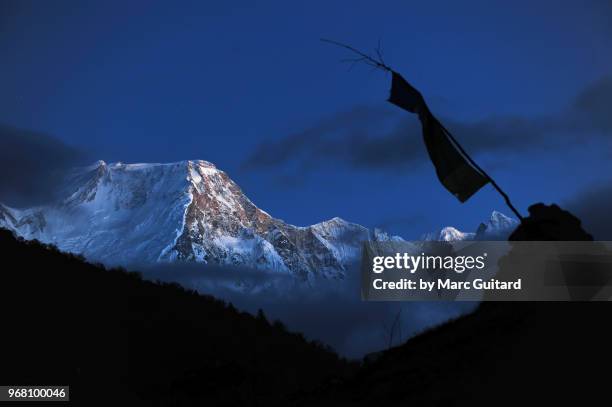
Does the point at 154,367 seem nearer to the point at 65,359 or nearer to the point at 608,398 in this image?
the point at 65,359

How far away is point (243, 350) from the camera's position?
26.2 metres

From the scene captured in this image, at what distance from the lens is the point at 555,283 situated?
15.6 m

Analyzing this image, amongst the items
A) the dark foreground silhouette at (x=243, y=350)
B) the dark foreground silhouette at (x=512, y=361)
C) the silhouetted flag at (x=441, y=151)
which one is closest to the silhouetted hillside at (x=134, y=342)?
the dark foreground silhouette at (x=243, y=350)

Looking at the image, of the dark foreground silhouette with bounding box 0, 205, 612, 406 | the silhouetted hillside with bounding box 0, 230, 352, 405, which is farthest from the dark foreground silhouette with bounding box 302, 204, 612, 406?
the silhouetted hillside with bounding box 0, 230, 352, 405

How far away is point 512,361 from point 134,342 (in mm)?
14099

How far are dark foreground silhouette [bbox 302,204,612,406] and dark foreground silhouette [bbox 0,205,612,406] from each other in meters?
0.03

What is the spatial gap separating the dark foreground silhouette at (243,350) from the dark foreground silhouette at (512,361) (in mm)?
31

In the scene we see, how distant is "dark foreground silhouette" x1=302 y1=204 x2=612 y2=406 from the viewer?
12.6 meters

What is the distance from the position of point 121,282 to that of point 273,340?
21.1 feet

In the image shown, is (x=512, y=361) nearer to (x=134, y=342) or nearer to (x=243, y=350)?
(x=243, y=350)

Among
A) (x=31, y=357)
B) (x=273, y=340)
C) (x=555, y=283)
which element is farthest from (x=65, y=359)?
(x=555, y=283)

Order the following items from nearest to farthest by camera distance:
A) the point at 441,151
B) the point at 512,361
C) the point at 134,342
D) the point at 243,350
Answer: the point at 512,361 → the point at 441,151 → the point at 134,342 → the point at 243,350

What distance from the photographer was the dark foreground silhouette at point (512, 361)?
41.4 feet

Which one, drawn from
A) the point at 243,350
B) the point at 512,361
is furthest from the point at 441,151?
the point at 243,350
